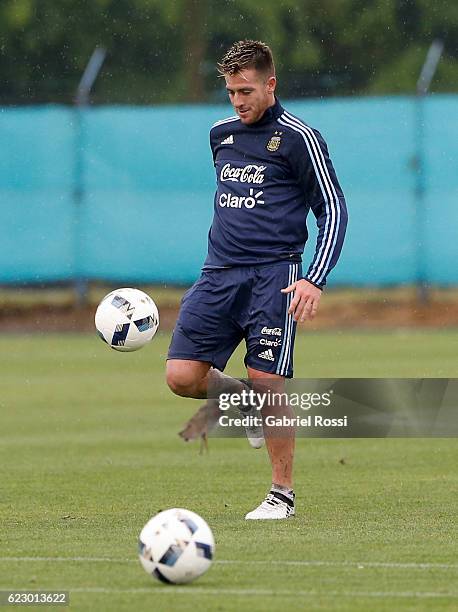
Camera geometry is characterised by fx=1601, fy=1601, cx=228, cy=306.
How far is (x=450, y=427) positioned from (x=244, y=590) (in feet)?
19.3

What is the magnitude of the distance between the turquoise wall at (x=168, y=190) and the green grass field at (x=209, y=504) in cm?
487

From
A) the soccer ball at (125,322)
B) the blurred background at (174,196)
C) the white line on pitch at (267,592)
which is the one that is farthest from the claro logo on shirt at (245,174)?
the blurred background at (174,196)

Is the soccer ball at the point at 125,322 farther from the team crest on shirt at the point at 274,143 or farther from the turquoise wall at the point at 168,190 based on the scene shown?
the turquoise wall at the point at 168,190

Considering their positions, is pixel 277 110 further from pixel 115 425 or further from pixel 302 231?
pixel 115 425

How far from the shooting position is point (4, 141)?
22438mm

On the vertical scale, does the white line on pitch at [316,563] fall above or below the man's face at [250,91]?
below

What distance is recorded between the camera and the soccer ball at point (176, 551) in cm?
628

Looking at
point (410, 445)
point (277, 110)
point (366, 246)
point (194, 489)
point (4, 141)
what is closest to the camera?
point (277, 110)

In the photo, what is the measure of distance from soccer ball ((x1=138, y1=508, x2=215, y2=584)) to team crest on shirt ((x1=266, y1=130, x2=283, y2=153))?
2696 mm

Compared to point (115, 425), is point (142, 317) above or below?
above

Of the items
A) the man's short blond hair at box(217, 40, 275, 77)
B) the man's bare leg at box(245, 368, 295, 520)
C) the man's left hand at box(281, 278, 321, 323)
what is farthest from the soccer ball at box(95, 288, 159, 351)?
the man's short blond hair at box(217, 40, 275, 77)

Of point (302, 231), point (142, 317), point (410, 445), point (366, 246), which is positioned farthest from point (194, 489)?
point (366, 246)

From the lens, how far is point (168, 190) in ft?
72.1

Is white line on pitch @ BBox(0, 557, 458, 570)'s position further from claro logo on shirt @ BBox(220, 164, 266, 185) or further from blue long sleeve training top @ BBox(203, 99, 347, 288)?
claro logo on shirt @ BBox(220, 164, 266, 185)
